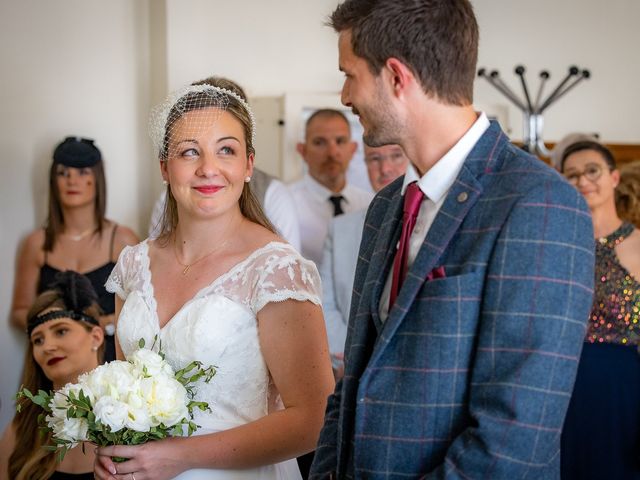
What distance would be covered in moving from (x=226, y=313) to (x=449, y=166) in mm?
→ 873

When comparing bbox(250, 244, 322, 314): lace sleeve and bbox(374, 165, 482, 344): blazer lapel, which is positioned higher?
bbox(374, 165, 482, 344): blazer lapel

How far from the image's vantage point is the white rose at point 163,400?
2.14 meters

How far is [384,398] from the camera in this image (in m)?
1.69

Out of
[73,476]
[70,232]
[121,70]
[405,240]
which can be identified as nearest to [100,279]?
[70,232]

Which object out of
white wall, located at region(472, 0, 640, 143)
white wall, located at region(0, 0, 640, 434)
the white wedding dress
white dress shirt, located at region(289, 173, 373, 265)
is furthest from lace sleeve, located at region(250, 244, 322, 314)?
white wall, located at region(472, 0, 640, 143)

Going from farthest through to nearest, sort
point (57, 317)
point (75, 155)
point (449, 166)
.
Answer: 1. point (75, 155)
2. point (57, 317)
3. point (449, 166)

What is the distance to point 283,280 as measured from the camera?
2379 millimetres

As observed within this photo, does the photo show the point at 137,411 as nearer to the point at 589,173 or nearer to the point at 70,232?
the point at 589,173

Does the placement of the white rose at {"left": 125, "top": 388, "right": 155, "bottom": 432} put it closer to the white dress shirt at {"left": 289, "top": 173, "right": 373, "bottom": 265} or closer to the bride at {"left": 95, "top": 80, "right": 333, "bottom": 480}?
the bride at {"left": 95, "top": 80, "right": 333, "bottom": 480}

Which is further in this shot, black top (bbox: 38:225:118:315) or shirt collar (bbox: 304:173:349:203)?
shirt collar (bbox: 304:173:349:203)

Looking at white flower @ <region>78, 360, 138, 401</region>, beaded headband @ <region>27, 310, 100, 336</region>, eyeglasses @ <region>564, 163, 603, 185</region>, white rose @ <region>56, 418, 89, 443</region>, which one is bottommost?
beaded headband @ <region>27, 310, 100, 336</region>

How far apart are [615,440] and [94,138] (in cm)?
342

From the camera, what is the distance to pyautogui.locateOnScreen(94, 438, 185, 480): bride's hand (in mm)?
2215

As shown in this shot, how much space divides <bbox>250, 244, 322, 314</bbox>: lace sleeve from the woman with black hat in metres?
2.78
